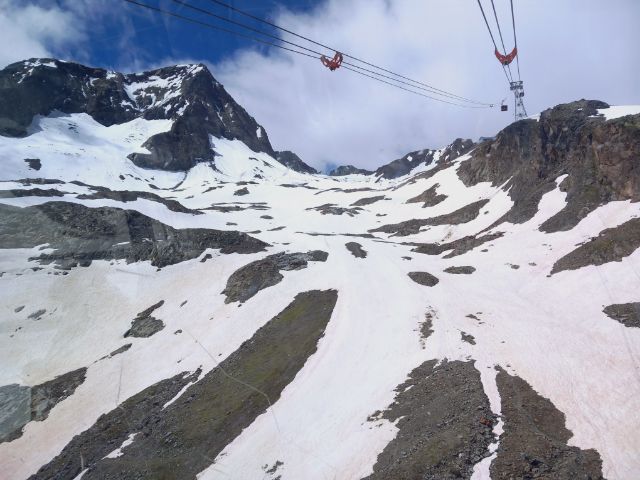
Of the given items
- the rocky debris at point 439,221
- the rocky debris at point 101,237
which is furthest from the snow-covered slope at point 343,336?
the rocky debris at point 439,221

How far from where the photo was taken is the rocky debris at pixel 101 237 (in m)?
65.8

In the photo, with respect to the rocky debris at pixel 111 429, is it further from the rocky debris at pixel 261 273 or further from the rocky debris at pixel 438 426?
the rocky debris at pixel 438 426

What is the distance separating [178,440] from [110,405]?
12.3 meters

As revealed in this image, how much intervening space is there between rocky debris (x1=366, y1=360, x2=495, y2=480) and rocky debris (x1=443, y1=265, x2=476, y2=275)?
79.9ft

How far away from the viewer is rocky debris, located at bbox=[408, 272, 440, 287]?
1856 inches

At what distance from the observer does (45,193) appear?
8075cm

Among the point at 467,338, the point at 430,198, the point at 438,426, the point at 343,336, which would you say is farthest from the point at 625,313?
the point at 430,198

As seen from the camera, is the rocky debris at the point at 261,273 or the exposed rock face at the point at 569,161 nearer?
the exposed rock face at the point at 569,161

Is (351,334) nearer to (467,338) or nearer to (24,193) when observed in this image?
(467,338)

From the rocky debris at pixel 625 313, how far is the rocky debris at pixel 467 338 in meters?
10.3

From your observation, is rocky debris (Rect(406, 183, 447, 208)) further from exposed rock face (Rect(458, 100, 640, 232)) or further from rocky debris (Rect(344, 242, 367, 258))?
rocky debris (Rect(344, 242, 367, 258))

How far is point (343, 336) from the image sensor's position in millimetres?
36812

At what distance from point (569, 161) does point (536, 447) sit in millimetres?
54684

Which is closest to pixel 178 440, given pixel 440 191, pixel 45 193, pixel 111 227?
pixel 111 227
